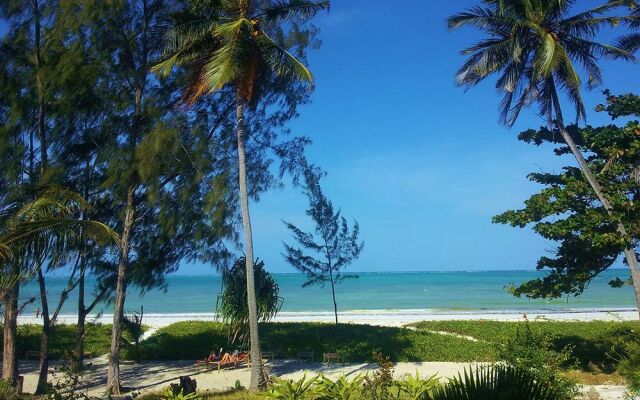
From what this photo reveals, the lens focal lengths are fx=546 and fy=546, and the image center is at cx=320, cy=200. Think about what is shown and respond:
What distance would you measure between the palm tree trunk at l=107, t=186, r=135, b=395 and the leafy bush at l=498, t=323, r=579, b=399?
873 cm

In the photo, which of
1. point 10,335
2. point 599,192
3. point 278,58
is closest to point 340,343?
point 599,192

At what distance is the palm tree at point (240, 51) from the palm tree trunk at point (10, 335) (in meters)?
5.64

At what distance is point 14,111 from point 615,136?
1467 centimetres

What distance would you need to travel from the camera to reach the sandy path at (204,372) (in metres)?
14.1

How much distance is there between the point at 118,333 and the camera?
43.4ft

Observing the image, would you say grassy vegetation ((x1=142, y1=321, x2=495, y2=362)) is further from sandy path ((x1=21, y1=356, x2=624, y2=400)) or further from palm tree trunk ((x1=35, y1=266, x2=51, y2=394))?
palm tree trunk ((x1=35, y1=266, x2=51, y2=394))

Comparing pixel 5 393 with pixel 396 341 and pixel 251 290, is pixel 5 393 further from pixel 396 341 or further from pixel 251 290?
pixel 396 341

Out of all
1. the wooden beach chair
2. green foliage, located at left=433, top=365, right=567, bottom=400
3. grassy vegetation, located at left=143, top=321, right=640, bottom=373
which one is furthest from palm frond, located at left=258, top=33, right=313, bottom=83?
green foliage, located at left=433, top=365, right=567, bottom=400

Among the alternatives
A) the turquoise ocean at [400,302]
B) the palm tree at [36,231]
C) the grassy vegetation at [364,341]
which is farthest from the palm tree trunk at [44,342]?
the palm tree at [36,231]

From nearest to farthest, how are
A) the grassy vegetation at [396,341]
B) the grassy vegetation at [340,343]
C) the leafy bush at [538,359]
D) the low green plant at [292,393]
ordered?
the low green plant at [292,393] → the leafy bush at [538,359] → the grassy vegetation at [396,341] → the grassy vegetation at [340,343]

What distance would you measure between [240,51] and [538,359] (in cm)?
856

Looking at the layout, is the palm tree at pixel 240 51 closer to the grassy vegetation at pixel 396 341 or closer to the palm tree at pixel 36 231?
the palm tree at pixel 36 231

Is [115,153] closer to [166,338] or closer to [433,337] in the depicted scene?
[166,338]

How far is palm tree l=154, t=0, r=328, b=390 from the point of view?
11.9 metres
